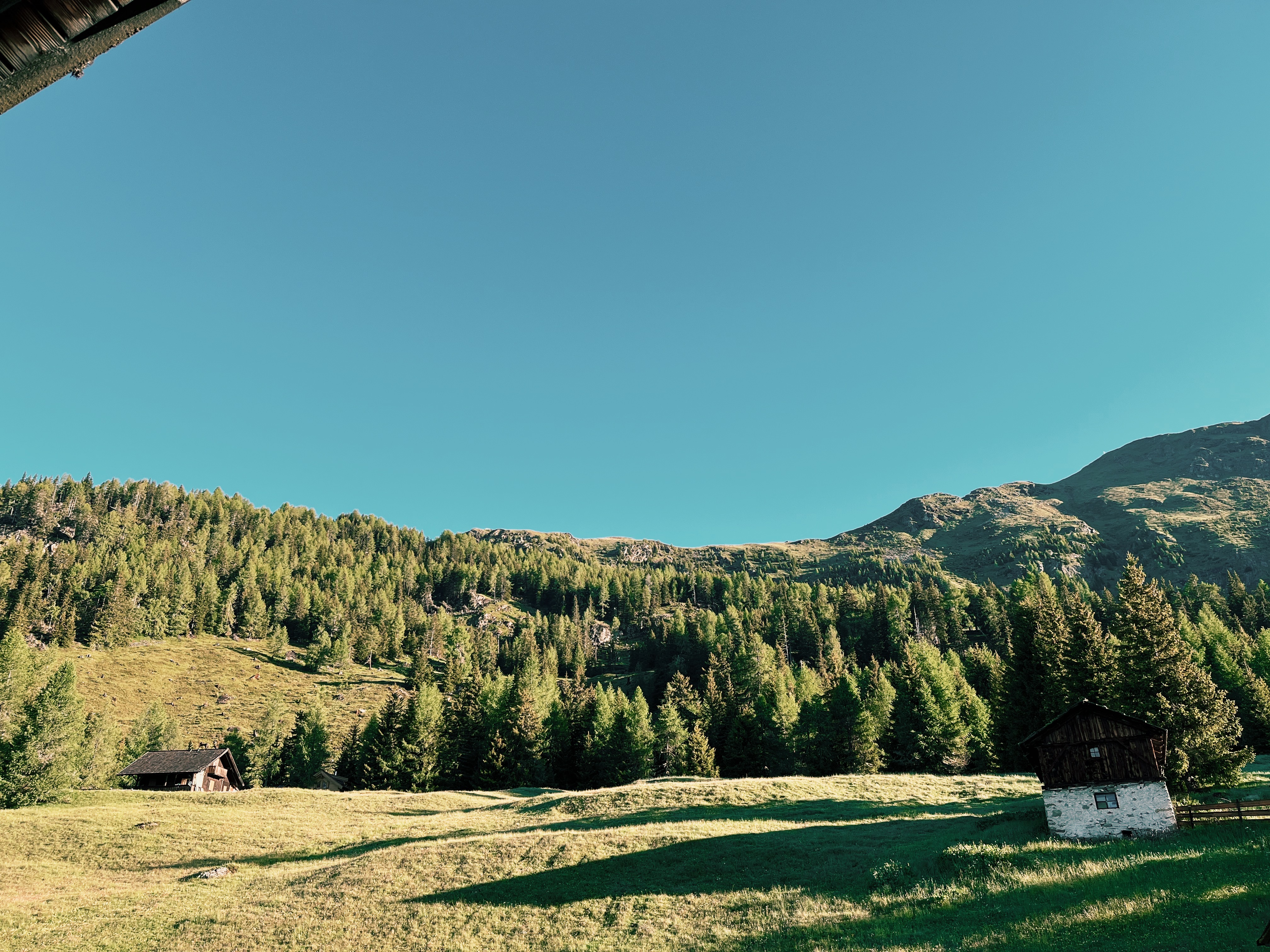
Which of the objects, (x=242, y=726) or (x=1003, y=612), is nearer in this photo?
(x=242, y=726)

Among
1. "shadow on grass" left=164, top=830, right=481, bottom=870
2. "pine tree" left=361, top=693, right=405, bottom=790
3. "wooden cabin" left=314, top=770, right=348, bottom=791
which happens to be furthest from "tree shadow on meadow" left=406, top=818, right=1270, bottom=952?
"wooden cabin" left=314, top=770, right=348, bottom=791

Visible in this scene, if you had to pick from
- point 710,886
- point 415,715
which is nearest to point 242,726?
point 415,715

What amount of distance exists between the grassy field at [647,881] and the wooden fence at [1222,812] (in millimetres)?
1092

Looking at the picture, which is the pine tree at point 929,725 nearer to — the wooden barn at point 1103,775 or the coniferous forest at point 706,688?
the coniferous forest at point 706,688

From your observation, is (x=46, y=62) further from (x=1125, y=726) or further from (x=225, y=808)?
(x=225, y=808)

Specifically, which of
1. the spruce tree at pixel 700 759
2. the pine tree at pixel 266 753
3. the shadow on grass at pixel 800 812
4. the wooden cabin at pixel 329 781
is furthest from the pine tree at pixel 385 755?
the spruce tree at pixel 700 759

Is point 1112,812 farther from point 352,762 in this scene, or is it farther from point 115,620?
point 115,620

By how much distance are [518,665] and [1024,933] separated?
461 ft

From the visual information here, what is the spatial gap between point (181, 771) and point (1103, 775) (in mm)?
91945

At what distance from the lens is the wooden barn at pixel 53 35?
2424 millimetres

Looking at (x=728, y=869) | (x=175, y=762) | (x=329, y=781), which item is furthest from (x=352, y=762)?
(x=728, y=869)

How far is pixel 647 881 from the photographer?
32.0m

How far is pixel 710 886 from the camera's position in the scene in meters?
30.8

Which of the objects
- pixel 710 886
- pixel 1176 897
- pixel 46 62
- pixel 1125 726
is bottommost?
pixel 710 886
